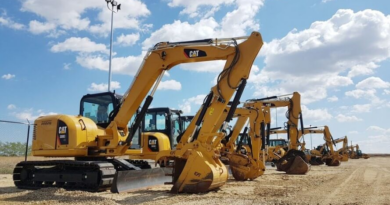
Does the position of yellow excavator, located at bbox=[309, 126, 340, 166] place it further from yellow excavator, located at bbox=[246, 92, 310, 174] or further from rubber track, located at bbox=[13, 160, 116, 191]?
rubber track, located at bbox=[13, 160, 116, 191]

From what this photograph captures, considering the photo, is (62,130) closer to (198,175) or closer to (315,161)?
(198,175)

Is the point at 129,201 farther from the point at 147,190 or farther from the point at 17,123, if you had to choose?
the point at 17,123

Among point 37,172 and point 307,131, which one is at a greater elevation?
point 307,131

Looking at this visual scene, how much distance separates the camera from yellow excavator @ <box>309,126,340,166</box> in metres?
30.2

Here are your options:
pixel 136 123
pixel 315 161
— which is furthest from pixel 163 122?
pixel 315 161

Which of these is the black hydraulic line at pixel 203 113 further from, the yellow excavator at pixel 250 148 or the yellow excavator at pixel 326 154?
the yellow excavator at pixel 326 154

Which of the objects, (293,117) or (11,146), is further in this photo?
(293,117)

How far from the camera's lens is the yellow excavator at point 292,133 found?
17.7 metres

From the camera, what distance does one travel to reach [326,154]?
3139 centimetres

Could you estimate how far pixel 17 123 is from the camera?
14.3 metres

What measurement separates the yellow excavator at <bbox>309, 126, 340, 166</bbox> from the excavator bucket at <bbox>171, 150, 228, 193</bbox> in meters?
24.1

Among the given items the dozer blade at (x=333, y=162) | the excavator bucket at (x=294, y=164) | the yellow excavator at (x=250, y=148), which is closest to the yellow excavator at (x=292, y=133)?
the excavator bucket at (x=294, y=164)

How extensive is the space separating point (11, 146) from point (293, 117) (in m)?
14.3

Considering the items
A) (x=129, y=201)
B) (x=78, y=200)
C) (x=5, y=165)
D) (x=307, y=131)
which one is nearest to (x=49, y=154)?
Answer: (x=78, y=200)
